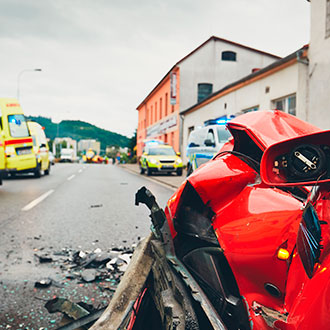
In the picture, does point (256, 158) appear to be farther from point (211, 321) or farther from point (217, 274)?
point (211, 321)

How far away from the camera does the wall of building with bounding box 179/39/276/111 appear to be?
3177cm

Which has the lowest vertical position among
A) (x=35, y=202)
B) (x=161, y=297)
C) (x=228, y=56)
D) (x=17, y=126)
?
(x=35, y=202)

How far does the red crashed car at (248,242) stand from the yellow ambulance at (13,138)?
9259mm

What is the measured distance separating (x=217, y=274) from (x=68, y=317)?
4.20 ft

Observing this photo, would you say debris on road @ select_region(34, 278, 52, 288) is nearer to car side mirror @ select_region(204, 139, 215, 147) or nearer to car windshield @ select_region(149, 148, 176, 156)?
car side mirror @ select_region(204, 139, 215, 147)

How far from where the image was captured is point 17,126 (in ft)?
37.8

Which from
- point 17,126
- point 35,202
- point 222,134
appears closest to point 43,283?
point 35,202

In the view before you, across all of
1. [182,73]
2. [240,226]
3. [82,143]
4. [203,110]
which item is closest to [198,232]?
[240,226]

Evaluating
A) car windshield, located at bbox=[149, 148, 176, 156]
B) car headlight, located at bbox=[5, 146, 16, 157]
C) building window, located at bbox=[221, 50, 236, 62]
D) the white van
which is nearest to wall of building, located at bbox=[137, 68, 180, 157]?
building window, located at bbox=[221, 50, 236, 62]

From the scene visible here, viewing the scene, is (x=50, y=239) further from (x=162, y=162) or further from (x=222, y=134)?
(x=162, y=162)

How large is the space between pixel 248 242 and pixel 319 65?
13.1 metres

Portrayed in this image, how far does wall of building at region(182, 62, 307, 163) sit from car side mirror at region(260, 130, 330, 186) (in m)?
13.5

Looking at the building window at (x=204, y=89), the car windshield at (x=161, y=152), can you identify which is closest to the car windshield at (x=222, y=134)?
the car windshield at (x=161, y=152)

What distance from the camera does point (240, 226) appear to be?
1479 millimetres
